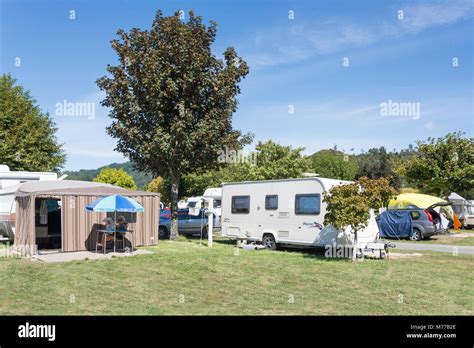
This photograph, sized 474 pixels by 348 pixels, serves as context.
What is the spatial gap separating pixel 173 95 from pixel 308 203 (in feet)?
25.1

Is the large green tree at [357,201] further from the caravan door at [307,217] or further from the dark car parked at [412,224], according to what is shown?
the dark car parked at [412,224]

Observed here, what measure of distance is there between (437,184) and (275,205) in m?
17.4

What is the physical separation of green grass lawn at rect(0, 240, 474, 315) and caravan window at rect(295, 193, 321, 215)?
1860mm

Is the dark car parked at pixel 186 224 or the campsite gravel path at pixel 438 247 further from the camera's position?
the dark car parked at pixel 186 224

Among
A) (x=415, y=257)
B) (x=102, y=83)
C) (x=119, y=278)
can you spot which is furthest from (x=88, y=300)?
(x=102, y=83)

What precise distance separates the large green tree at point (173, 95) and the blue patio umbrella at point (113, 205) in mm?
4498

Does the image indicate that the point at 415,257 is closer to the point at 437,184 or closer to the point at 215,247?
the point at 215,247

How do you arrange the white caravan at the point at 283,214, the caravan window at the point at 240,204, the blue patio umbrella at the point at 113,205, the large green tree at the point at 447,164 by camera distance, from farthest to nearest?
the large green tree at the point at 447,164
the caravan window at the point at 240,204
the white caravan at the point at 283,214
the blue patio umbrella at the point at 113,205

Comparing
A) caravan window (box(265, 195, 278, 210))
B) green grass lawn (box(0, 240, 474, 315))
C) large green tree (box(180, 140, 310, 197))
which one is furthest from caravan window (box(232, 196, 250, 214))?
large green tree (box(180, 140, 310, 197))

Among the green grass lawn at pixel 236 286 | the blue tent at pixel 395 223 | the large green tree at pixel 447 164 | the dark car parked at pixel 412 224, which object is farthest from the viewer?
the large green tree at pixel 447 164

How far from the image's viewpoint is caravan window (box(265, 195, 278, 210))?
16938mm

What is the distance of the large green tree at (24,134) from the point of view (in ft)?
99.3

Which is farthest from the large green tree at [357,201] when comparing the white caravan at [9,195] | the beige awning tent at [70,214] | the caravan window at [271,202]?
Result: the white caravan at [9,195]
